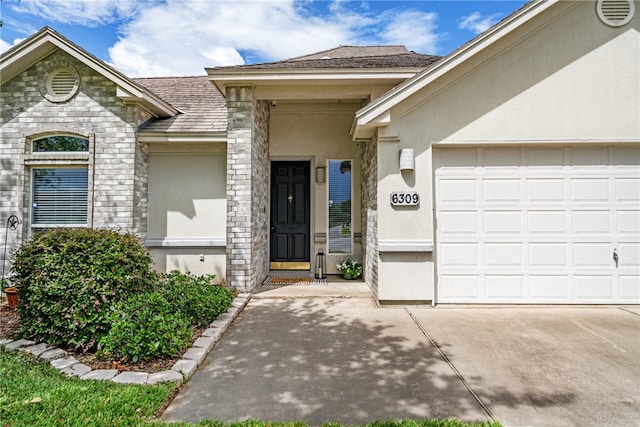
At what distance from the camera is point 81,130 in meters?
6.23

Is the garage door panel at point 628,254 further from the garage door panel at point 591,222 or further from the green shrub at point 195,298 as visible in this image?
the green shrub at point 195,298

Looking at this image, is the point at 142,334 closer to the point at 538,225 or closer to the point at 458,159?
the point at 458,159

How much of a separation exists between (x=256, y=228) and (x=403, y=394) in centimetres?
427

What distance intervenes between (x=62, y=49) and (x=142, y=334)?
6139 millimetres

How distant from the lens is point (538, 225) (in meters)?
5.12

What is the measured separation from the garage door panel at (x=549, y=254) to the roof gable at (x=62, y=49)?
7578mm

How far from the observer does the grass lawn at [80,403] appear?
2.21m

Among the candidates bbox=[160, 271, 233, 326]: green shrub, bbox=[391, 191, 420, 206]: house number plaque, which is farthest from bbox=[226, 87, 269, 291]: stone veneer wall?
bbox=[391, 191, 420, 206]: house number plaque

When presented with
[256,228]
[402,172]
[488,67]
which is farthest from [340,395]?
[488,67]

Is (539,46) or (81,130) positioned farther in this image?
(81,130)

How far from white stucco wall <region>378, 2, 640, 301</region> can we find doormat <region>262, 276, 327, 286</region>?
1.98m

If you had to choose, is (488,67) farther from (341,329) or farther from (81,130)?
(81,130)

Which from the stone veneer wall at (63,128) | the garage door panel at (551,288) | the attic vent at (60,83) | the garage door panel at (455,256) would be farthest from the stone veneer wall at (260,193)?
the garage door panel at (551,288)

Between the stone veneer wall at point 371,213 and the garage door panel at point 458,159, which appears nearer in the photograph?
the garage door panel at point 458,159
